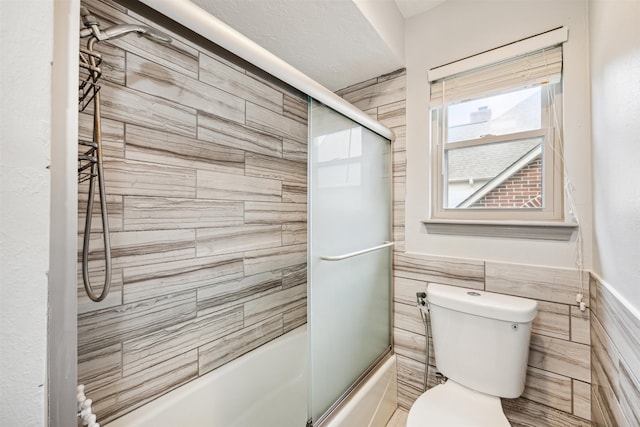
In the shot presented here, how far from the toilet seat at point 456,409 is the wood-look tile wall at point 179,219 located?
895 millimetres

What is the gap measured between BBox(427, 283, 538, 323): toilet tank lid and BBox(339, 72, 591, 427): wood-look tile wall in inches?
4.9

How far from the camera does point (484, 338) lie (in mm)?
1231

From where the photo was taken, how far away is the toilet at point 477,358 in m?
1.14

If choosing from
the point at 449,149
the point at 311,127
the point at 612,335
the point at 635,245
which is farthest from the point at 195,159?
the point at 612,335

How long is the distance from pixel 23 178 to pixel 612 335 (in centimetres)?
148

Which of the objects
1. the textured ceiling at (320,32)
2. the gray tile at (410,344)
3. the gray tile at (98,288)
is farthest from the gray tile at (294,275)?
the textured ceiling at (320,32)

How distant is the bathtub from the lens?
1.14 meters

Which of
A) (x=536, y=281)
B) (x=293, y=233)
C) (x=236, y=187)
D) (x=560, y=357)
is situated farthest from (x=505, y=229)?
(x=236, y=187)

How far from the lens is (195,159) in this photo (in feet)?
4.21

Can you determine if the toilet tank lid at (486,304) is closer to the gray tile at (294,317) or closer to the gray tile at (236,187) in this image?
the gray tile at (294,317)

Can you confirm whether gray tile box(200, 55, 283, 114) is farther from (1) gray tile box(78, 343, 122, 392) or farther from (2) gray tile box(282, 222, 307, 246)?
(1) gray tile box(78, 343, 122, 392)

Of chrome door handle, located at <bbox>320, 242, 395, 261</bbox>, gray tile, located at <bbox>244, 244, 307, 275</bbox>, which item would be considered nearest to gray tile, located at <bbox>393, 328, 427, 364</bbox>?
chrome door handle, located at <bbox>320, 242, 395, 261</bbox>

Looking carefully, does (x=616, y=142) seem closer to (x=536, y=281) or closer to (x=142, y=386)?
(x=536, y=281)

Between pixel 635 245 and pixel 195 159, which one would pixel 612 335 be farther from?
pixel 195 159
